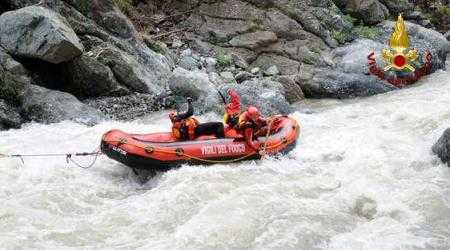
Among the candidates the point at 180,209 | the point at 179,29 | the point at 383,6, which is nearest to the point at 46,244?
the point at 180,209

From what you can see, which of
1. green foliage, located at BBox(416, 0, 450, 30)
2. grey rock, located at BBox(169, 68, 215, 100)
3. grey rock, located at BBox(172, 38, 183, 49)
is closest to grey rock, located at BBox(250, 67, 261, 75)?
grey rock, located at BBox(172, 38, 183, 49)

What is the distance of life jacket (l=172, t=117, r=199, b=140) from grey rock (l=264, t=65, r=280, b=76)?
5.83 meters

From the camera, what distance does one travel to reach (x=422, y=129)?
33.6ft

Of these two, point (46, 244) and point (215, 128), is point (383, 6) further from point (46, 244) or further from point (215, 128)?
point (46, 244)

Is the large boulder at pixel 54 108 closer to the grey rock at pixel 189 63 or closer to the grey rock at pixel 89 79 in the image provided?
the grey rock at pixel 89 79

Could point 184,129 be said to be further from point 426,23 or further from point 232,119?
point 426,23

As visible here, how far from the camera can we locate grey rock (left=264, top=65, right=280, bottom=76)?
1452 centimetres

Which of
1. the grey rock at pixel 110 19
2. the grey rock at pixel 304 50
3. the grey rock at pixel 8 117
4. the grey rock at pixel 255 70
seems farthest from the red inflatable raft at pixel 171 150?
the grey rock at pixel 304 50

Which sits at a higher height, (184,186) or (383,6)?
(383,6)

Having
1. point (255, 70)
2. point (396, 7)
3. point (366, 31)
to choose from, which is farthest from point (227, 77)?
point (396, 7)

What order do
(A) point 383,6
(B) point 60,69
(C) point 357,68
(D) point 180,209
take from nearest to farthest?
(D) point 180,209
(B) point 60,69
(C) point 357,68
(A) point 383,6

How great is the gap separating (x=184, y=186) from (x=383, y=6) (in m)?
12.4

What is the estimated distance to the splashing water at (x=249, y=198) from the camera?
6.53m

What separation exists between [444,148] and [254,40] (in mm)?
7714
